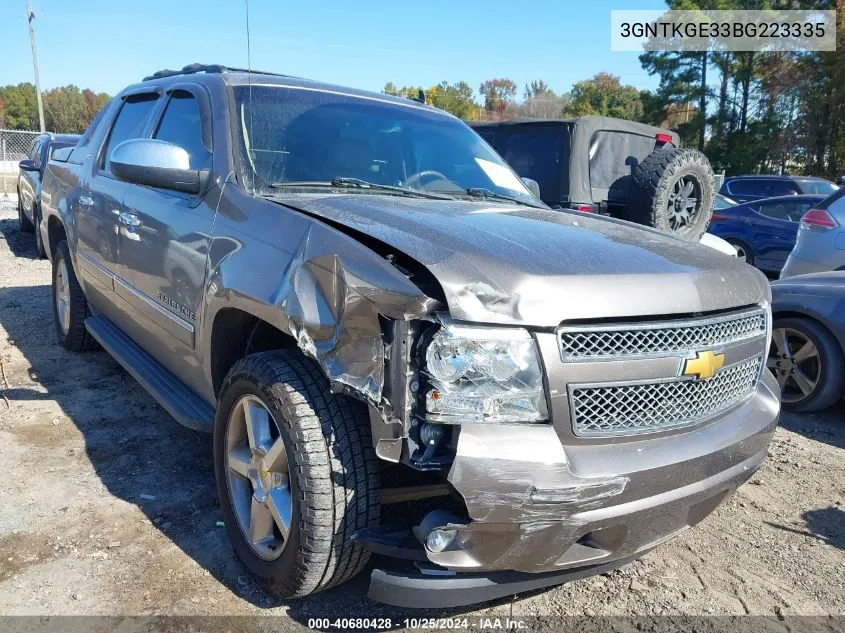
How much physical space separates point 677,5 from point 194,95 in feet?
125

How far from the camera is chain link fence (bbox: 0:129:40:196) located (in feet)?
79.2

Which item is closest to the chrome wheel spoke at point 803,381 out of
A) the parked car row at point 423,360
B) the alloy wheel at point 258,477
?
the parked car row at point 423,360

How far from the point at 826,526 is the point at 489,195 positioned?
2280 millimetres

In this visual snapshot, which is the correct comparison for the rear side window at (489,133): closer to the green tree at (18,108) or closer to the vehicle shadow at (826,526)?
the vehicle shadow at (826,526)

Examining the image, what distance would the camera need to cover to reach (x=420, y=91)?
4.64 meters

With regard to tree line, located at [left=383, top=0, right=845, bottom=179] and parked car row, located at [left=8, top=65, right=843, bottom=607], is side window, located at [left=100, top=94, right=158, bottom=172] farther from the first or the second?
tree line, located at [left=383, top=0, right=845, bottom=179]

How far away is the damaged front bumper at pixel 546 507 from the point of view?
179 centimetres

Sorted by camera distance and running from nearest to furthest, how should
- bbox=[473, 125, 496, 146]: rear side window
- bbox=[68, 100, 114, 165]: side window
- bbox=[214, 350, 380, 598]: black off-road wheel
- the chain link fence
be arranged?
bbox=[214, 350, 380, 598]: black off-road wheel
bbox=[68, 100, 114, 165]: side window
bbox=[473, 125, 496, 146]: rear side window
the chain link fence

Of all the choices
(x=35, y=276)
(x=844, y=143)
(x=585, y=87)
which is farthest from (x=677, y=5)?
(x=35, y=276)

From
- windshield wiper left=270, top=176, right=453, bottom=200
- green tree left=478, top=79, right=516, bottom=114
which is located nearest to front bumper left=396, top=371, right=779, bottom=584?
windshield wiper left=270, top=176, right=453, bottom=200

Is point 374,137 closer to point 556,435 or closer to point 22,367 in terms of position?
point 556,435

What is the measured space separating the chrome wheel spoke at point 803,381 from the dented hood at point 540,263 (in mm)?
2430

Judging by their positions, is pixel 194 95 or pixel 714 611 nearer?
pixel 714 611

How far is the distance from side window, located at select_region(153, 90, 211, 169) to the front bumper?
1973 mm
